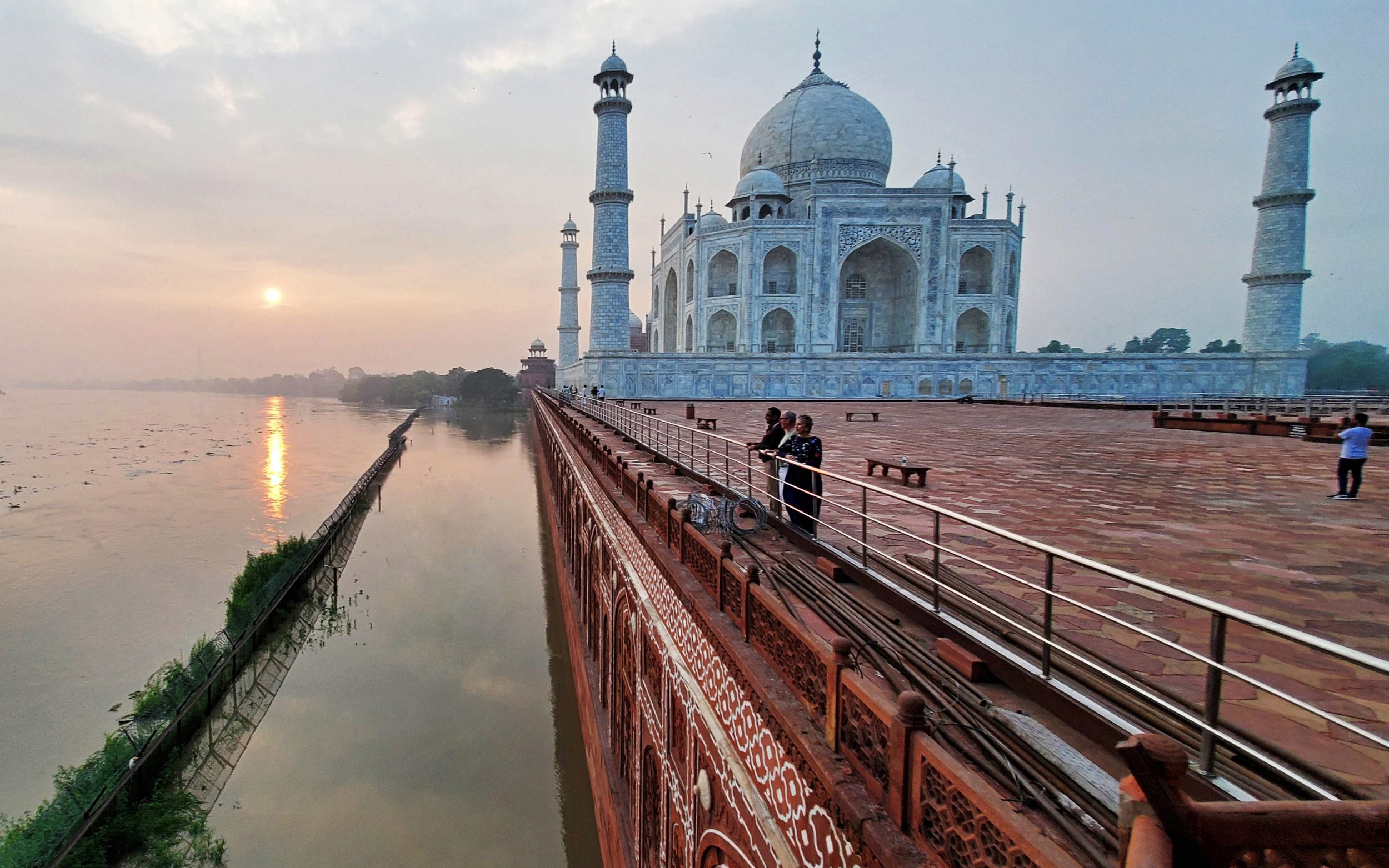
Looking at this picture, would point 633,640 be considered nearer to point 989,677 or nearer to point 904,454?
point 989,677

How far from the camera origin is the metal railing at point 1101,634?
1.59m

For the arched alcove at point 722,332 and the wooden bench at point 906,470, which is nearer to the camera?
the wooden bench at point 906,470

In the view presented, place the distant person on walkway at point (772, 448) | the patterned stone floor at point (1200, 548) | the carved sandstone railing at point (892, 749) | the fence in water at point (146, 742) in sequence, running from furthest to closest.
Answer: the fence in water at point (146, 742) < the distant person on walkway at point (772, 448) < the patterned stone floor at point (1200, 548) < the carved sandstone railing at point (892, 749)

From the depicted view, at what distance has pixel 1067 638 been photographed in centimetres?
277

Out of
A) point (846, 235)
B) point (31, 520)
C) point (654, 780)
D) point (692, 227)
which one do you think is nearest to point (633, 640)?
point (654, 780)

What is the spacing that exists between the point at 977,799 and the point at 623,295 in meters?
24.9

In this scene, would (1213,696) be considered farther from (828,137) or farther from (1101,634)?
(828,137)

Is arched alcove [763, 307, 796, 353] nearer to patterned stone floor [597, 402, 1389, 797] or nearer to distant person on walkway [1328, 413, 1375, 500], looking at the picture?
patterned stone floor [597, 402, 1389, 797]

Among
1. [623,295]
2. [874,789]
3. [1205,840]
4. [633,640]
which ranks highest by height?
[623,295]

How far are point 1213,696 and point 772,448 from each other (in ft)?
12.4

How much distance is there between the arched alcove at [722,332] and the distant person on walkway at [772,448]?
89.9 ft

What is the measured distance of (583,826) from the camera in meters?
7.04

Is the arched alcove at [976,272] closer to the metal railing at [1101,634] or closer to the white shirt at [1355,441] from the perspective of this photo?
the white shirt at [1355,441]

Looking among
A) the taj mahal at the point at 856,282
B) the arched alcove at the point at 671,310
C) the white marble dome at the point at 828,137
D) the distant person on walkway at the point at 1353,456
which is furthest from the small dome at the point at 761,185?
the distant person on walkway at the point at 1353,456
